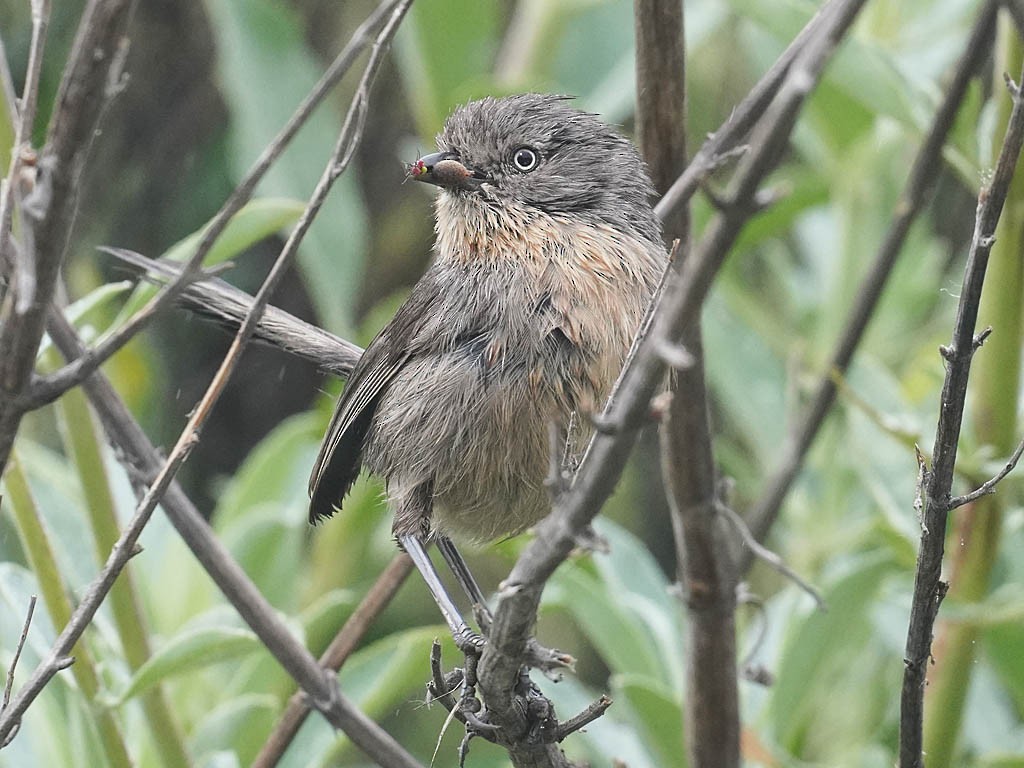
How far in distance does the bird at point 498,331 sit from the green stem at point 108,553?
508 millimetres

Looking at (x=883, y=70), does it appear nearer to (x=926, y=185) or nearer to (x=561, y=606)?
(x=926, y=185)

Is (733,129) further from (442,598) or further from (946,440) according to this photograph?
(442,598)

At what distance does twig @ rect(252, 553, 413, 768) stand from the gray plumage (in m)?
0.12

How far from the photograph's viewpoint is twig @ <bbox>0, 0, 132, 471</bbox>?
4.77 feet

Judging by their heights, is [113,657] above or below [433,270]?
below

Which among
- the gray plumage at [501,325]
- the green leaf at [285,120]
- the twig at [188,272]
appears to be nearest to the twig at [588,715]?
the gray plumage at [501,325]

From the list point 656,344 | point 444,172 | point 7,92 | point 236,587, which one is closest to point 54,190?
point 656,344

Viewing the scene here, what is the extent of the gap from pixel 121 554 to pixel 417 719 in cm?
327

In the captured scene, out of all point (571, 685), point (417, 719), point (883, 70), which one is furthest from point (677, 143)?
point (417, 719)

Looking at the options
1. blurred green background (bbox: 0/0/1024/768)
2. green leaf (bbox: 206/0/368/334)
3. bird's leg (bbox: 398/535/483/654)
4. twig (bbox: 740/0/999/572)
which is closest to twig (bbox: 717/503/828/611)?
blurred green background (bbox: 0/0/1024/768)

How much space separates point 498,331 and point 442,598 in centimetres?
55

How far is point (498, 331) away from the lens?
2.69m

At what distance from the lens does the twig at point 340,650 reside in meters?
2.78

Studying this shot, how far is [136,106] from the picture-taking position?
17.0 feet
